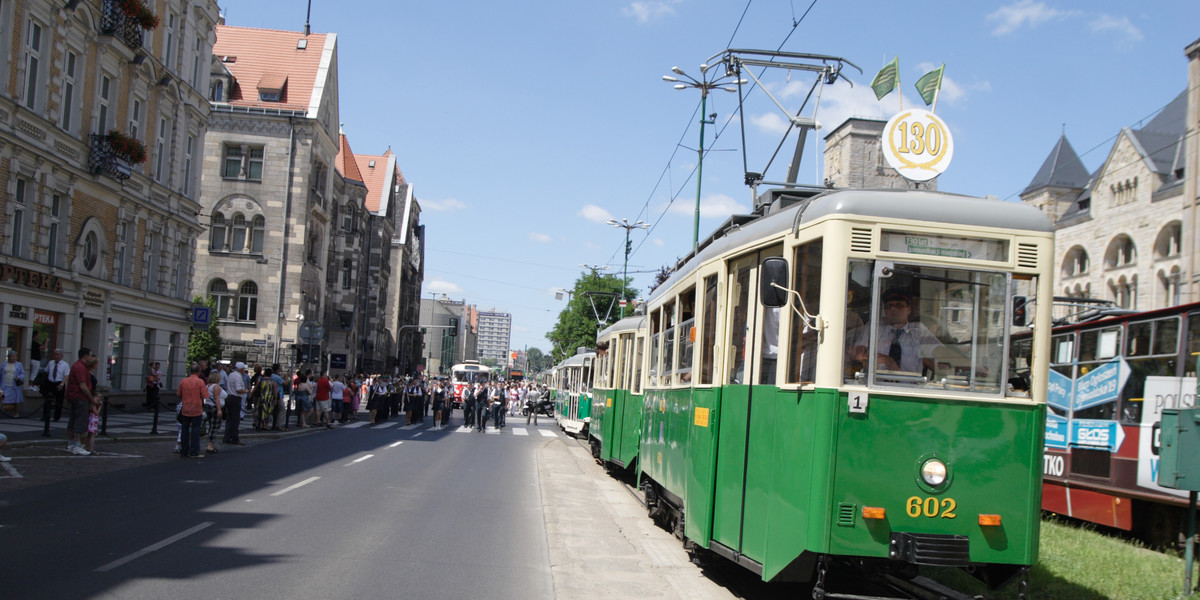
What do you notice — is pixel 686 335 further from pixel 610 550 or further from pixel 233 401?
pixel 233 401

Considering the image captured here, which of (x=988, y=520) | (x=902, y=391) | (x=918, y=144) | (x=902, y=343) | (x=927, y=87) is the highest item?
(x=927, y=87)

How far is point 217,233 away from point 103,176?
21.2 meters

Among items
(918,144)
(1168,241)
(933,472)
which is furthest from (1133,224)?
(933,472)

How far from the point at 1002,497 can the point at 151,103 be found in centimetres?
Result: 3085

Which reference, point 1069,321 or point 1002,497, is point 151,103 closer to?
point 1069,321

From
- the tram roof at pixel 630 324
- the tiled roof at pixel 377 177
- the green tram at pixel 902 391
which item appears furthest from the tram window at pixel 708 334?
the tiled roof at pixel 377 177

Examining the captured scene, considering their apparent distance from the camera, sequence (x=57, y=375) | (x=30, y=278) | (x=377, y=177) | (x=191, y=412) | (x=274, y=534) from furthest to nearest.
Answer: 1. (x=377, y=177)
2. (x=30, y=278)
3. (x=57, y=375)
4. (x=191, y=412)
5. (x=274, y=534)

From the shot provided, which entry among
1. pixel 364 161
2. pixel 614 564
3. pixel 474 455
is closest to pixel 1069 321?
pixel 614 564

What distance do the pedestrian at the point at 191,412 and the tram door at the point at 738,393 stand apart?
12.0 meters

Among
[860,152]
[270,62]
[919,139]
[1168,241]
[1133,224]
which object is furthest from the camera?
[860,152]

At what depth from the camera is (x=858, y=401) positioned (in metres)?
6.52

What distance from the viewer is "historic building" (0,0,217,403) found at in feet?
79.4

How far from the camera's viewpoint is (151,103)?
104 feet

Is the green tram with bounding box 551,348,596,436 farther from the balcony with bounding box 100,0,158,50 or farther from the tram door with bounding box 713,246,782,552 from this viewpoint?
the tram door with bounding box 713,246,782,552
